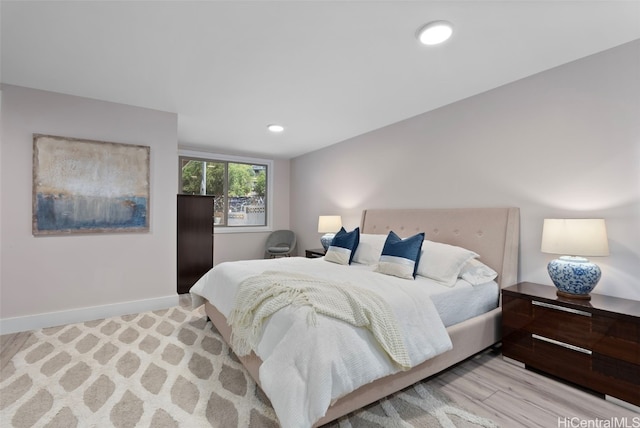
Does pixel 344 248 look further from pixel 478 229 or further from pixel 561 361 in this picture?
pixel 561 361

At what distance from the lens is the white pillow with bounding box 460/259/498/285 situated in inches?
93.1

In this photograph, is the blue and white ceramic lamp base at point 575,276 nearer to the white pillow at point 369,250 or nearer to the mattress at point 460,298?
the mattress at point 460,298

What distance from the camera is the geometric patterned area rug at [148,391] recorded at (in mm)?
1593

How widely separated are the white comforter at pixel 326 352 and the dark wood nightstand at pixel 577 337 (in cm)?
73

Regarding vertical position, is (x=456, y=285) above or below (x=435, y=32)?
below

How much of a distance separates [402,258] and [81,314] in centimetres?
334

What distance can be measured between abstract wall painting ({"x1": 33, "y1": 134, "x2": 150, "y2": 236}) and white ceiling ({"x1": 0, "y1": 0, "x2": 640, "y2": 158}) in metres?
0.57

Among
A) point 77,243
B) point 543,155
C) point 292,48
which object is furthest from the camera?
point 77,243

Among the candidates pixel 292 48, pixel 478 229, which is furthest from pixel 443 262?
pixel 292 48

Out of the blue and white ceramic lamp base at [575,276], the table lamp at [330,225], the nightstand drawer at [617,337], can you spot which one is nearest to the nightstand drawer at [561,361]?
the nightstand drawer at [617,337]

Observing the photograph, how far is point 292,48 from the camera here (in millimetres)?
2078

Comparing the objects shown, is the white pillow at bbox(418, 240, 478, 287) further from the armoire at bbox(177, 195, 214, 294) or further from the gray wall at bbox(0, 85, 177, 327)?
the armoire at bbox(177, 195, 214, 294)

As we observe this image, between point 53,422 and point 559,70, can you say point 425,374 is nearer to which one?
point 53,422

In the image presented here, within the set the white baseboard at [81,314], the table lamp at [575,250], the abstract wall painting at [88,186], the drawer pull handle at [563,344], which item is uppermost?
the abstract wall painting at [88,186]
